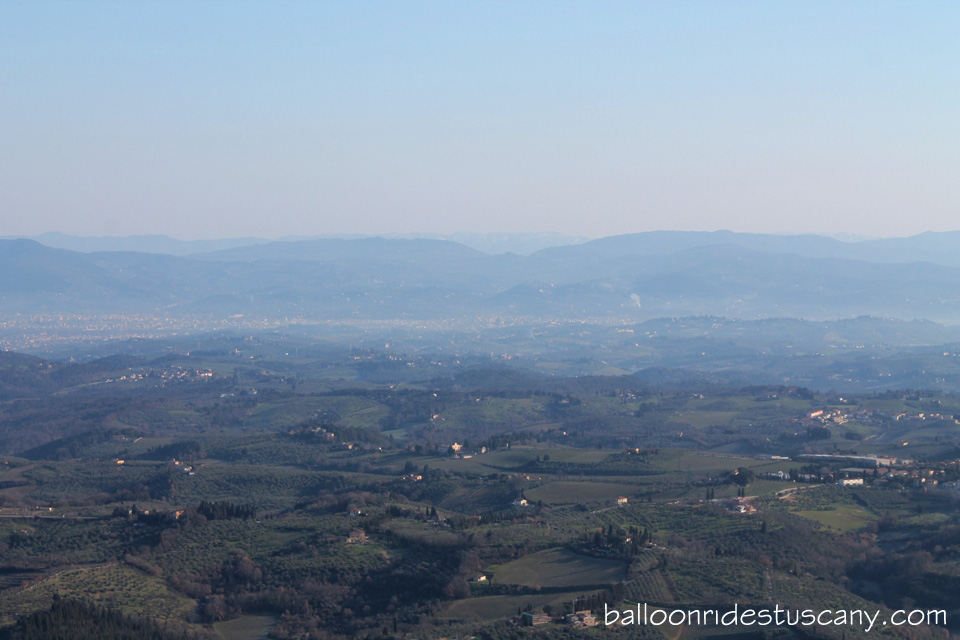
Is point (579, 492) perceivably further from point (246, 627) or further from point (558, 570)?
point (246, 627)

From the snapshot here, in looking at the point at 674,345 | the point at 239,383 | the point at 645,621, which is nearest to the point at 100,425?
the point at 239,383

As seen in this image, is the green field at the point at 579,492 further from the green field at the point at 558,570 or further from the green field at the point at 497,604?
the green field at the point at 497,604

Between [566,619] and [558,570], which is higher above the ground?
[566,619]

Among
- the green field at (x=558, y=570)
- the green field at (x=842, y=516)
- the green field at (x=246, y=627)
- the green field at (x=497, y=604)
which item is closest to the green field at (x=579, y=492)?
the green field at (x=842, y=516)

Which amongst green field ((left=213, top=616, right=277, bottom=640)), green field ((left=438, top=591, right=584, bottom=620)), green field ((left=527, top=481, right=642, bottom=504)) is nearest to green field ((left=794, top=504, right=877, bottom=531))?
green field ((left=527, top=481, right=642, bottom=504))

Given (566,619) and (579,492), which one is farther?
(579,492)

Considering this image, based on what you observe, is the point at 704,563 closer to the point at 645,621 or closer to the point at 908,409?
the point at 645,621

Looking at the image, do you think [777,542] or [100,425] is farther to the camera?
[100,425]

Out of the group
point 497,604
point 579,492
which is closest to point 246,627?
point 497,604
